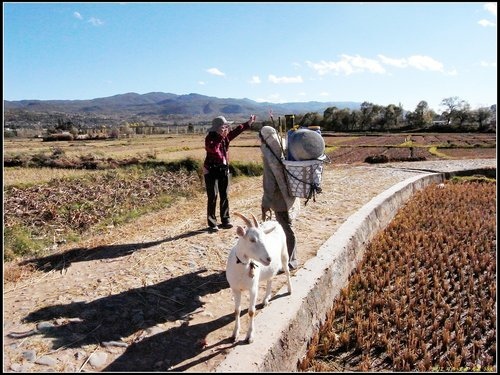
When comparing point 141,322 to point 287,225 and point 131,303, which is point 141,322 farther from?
point 287,225

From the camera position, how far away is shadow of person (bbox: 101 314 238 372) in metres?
Result: 4.09

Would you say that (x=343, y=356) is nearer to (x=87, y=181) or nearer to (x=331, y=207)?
(x=331, y=207)

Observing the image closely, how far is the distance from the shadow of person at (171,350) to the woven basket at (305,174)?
7.06 feet

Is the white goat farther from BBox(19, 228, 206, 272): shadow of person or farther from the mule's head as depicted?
BBox(19, 228, 206, 272): shadow of person

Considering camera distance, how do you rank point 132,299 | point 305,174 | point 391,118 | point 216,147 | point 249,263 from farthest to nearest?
point 391,118 < point 216,147 < point 305,174 < point 132,299 < point 249,263

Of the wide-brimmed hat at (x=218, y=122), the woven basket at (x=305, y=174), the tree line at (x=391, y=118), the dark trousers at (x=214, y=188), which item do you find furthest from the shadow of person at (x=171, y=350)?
the tree line at (x=391, y=118)

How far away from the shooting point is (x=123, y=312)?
16.6 ft

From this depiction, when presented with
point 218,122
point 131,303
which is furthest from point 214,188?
point 131,303

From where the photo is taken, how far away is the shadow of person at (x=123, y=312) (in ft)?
15.0

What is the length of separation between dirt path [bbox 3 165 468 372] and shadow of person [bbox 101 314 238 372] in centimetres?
1

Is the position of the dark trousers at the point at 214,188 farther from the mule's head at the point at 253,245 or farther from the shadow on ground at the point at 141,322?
the mule's head at the point at 253,245

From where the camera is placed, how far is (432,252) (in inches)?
322

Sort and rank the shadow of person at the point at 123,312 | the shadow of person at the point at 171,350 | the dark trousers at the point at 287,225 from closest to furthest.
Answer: the shadow of person at the point at 171,350 < the shadow of person at the point at 123,312 < the dark trousers at the point at 287,225

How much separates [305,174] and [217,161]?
257 centimetres
